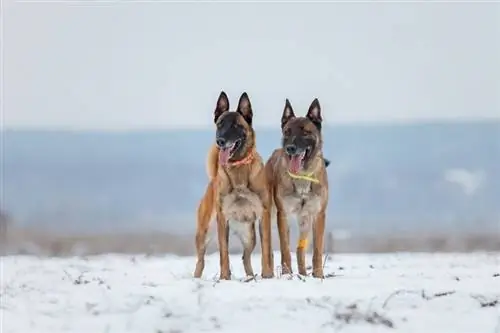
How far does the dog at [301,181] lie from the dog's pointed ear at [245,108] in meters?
0.14

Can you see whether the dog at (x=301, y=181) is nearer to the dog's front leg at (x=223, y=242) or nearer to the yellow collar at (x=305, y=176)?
the yellow collar at (x=305, y=176)

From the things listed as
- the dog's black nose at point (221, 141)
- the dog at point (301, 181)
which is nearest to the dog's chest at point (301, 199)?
the dog at point (301, 181)

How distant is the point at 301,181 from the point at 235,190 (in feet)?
0.85

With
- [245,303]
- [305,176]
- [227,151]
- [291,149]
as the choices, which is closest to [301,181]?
[305,176]

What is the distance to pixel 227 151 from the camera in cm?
273

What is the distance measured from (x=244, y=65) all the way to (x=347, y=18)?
0.44 meters

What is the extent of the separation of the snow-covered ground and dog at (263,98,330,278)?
0.72ft

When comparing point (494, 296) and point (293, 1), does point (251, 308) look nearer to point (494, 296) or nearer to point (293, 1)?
point (494, 296)

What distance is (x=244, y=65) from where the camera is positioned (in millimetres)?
3018

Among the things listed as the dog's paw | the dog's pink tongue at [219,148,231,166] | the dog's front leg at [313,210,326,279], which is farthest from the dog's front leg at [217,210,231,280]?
the dog's front leg at [313,210,326,279]

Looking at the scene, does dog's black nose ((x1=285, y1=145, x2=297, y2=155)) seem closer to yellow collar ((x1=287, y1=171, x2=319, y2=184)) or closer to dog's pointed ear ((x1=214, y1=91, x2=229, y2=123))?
yellow collar ((x1=287, y1=171, x2=319, y2=184))

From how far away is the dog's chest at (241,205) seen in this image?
2840 millimetres

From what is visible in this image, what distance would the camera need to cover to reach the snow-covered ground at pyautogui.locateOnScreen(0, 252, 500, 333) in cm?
222

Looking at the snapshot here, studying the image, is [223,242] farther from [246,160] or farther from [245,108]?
[245,108]
